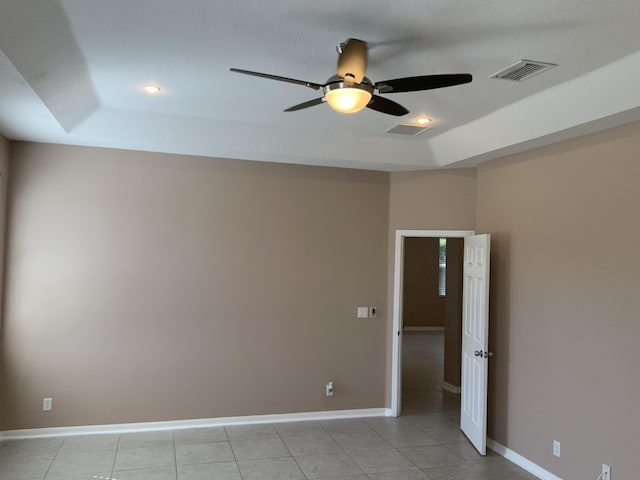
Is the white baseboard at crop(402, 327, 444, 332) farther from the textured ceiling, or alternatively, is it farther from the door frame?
the textured ceiling

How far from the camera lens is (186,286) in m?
5.28

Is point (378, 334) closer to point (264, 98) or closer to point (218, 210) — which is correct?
point (218, 210)

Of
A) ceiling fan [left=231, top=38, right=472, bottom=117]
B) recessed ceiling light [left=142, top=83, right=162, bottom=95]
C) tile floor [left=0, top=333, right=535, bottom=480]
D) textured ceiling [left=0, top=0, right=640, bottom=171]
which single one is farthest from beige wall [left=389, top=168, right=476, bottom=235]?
ceiling fan [left=231, top=38, right=472, bottom=117]

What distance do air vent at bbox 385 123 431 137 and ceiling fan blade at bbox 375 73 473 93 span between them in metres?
2.06

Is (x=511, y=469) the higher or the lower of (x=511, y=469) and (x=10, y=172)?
the lower

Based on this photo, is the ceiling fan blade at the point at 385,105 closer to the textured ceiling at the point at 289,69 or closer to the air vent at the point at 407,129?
the textured ceiling at the point at 289,69

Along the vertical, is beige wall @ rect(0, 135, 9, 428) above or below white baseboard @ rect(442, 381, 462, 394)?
above

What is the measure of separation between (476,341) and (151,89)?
3.71 meters

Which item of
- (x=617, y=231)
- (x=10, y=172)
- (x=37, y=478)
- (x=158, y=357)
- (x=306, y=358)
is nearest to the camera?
(x=617, y=231)

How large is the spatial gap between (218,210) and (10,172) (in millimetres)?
1953

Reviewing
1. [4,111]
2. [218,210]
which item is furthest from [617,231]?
[4,111]

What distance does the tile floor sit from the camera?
421 centimetres

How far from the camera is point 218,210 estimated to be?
5398 millimetres

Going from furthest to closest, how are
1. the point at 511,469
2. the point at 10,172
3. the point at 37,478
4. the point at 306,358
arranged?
1. the point at 306,358
2. the point at 10,172
3. the point at 511,469
4. the point at 37,478
